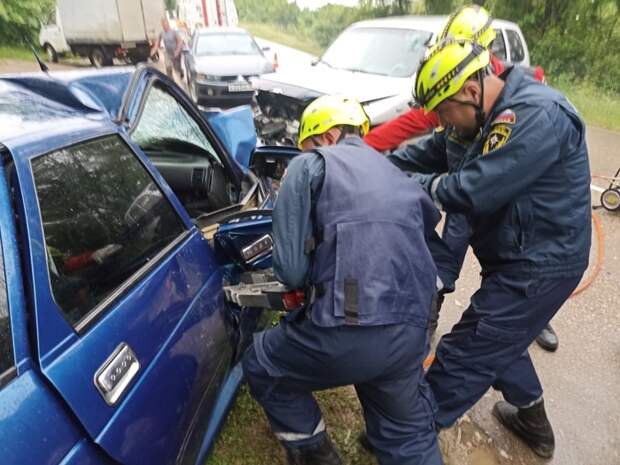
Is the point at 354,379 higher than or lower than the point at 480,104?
lower

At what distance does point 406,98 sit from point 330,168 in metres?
3.86

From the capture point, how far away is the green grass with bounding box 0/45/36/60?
46.5 feet

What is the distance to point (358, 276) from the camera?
4.56 feet

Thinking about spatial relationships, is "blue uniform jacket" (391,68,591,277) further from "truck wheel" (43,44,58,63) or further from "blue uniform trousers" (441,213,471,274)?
"truck wheel" (43,44,58,63)

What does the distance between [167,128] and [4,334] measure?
5.89ft

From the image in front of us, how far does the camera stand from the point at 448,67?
162cm

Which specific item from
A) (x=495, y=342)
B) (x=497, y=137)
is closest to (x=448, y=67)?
(x=497, y=137)

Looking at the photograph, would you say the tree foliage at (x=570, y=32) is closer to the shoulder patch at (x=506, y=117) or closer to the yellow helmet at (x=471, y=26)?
the yellow helmet at (x=471, y=26)

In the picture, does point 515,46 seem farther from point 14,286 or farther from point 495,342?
point 14,286

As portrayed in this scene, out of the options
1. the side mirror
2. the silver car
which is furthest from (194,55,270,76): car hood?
the side mirror

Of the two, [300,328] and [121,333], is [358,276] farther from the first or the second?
[121,333]

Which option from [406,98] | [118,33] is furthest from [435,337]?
[118,33]

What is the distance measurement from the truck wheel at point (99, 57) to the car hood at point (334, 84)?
1197 centimetres

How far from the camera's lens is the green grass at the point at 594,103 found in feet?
32.4
